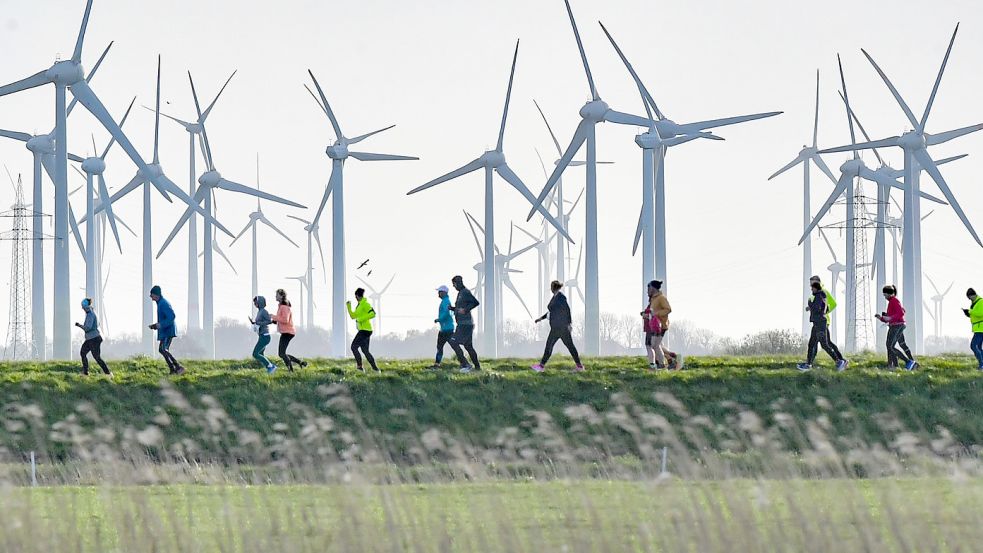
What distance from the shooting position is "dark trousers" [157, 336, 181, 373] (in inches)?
1253

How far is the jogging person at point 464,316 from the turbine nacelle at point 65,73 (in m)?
25.5

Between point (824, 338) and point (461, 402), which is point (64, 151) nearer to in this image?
point (461, 402)

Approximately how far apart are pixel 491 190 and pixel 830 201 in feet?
44.4

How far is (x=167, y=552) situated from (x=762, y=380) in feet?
71.7

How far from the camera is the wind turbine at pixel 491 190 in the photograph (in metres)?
55.8

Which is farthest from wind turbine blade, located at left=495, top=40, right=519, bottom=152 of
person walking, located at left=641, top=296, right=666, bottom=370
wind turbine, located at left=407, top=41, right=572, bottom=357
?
person walking, located at left=641, top=296, right=666, bottom=370

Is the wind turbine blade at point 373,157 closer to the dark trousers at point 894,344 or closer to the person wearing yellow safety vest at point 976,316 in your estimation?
the dark trousers at point 894,344

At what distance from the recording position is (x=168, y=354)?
3228 centimetres

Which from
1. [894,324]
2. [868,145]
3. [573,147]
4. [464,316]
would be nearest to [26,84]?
[573,147]

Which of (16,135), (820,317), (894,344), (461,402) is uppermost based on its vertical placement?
(16,135)

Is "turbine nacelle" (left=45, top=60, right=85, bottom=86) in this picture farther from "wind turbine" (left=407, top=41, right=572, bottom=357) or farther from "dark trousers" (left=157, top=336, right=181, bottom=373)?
"dark trousers" (left=157, top=336, right=181, bottom=373)

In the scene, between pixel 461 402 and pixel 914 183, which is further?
pixel 914 183

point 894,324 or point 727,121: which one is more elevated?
point 727,121

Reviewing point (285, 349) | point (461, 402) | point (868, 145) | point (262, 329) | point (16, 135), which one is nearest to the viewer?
point (461, 402)
